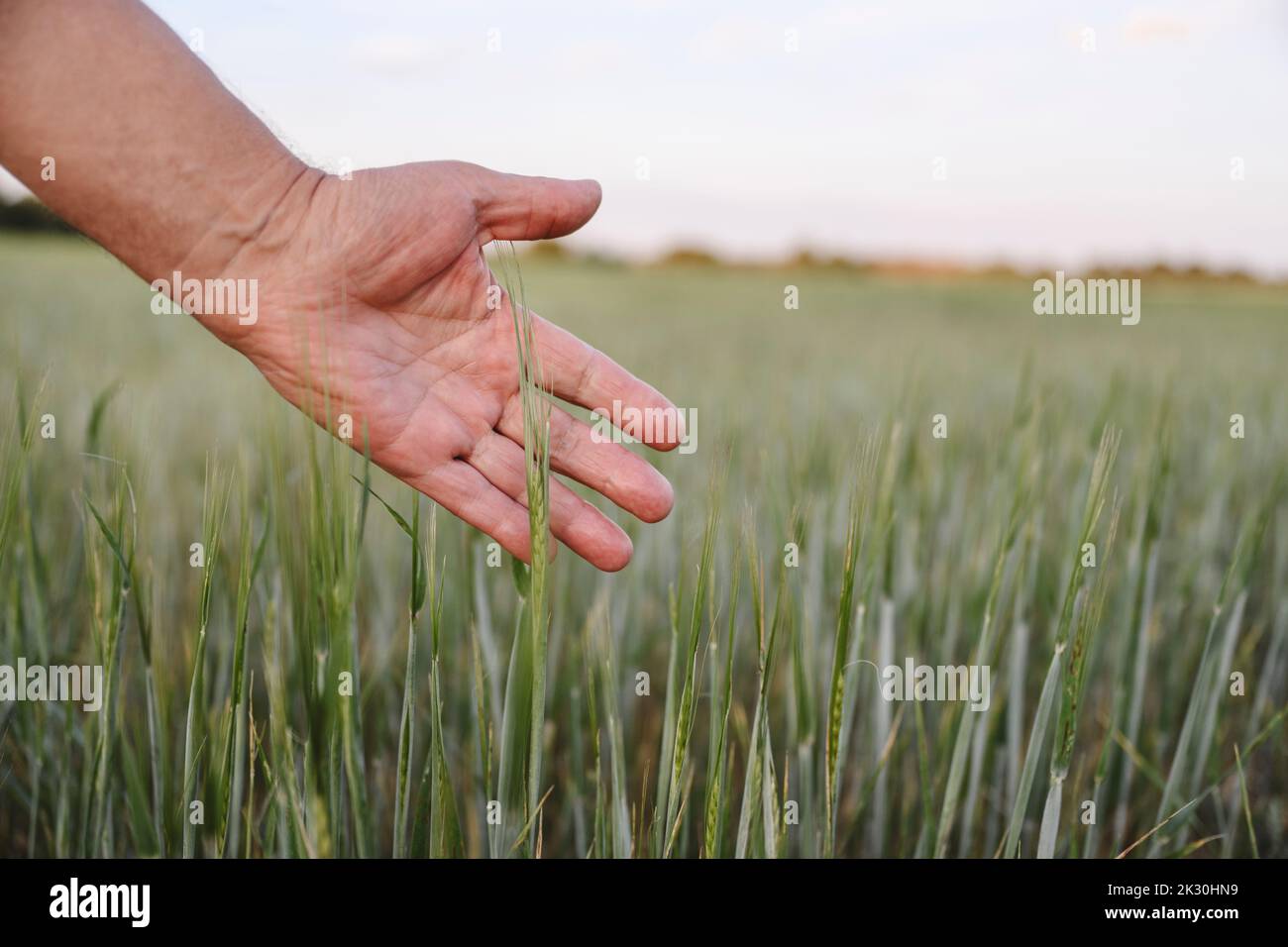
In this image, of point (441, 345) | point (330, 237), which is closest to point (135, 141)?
point (330, 237)

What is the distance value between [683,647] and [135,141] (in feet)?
2.83

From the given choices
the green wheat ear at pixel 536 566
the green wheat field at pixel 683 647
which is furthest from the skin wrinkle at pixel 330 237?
the green wheat ear at pixel 536 566

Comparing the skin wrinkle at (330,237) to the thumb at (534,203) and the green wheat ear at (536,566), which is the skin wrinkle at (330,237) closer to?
the thumb at (534,203)

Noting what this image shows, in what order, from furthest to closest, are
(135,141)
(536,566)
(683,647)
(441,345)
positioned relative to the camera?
1. (441,345)
2. (135,141)
3. (683,647)
4. (536,566)

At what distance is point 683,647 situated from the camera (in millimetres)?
937

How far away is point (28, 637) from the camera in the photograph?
1006mm

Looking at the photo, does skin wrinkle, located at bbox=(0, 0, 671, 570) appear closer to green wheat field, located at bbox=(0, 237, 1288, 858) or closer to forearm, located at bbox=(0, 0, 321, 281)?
forearm, located at bbox=(0, 0, 321, 281)

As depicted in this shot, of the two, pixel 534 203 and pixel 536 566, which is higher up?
pixel 534 203

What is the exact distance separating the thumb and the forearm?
0.23m

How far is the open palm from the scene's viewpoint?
1.08 meters

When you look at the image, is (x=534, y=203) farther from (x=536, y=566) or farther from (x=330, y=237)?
(x=536, y=566)

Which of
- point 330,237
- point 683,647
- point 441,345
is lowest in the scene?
point 683,647

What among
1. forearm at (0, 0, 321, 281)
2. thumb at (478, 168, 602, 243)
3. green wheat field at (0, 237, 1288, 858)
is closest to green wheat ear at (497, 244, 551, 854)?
green wheat field at (0, 237, 1288, 858)

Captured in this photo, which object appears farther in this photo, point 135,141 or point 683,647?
point 135,141
